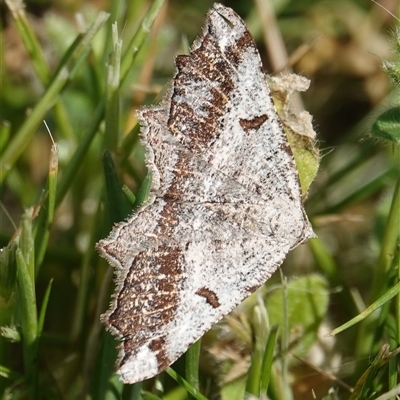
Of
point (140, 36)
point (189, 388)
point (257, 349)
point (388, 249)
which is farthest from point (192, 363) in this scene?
point (140, 36)

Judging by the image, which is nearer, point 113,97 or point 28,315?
point 28,315

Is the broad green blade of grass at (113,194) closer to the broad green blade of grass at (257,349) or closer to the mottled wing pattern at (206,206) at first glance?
the mottled wing pattern at (206,206)

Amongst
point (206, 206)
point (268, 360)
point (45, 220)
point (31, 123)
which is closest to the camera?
point (268, 360)

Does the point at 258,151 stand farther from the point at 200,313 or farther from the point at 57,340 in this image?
the point at 57,340

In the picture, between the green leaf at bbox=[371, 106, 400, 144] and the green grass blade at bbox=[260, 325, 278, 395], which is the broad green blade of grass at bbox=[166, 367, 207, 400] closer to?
the green grass blade at bbox=[260, 325, 278, 395]

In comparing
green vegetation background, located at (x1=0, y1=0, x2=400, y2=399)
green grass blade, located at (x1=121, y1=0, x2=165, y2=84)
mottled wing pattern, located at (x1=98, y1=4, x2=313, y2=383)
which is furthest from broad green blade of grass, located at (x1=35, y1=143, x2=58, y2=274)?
green grass blade, located at (x1=121, y1=0, x2=165, y2=84)

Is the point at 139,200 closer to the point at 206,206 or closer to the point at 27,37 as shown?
the point at 206,206
